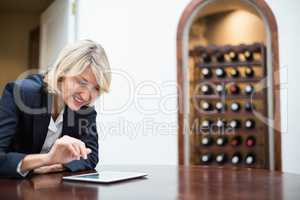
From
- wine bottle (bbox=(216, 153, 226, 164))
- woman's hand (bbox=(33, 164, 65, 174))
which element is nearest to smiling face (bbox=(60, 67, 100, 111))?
woman's hand (bbox=(33, 164, 65, 174))

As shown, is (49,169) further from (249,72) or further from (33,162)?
(249,72)

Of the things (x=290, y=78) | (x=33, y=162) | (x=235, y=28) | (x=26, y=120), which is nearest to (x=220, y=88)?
(x=290, y=78)

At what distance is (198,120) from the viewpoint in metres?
4.04

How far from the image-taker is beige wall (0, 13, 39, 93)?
18.5 feet

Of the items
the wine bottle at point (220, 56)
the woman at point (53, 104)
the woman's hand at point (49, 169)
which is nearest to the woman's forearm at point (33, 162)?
the woman at point (53, 104)

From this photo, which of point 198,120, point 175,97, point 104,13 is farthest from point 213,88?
point 104,13

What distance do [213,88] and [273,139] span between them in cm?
96

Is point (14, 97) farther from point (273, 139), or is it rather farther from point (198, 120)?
point (198, 120)

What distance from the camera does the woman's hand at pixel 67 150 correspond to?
1249 millimetres

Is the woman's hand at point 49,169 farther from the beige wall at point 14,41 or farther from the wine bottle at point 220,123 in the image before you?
the beige wall at point 14,41

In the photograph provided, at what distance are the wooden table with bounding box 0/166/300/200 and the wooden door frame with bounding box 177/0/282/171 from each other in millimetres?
1967

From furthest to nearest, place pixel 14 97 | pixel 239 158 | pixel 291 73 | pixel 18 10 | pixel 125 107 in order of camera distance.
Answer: pixel 18 10
pixel 239 158
pixel 125 107
pixel 291 73
pixel 14 97

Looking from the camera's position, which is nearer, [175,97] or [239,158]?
[175,97]

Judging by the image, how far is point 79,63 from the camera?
1.55m
